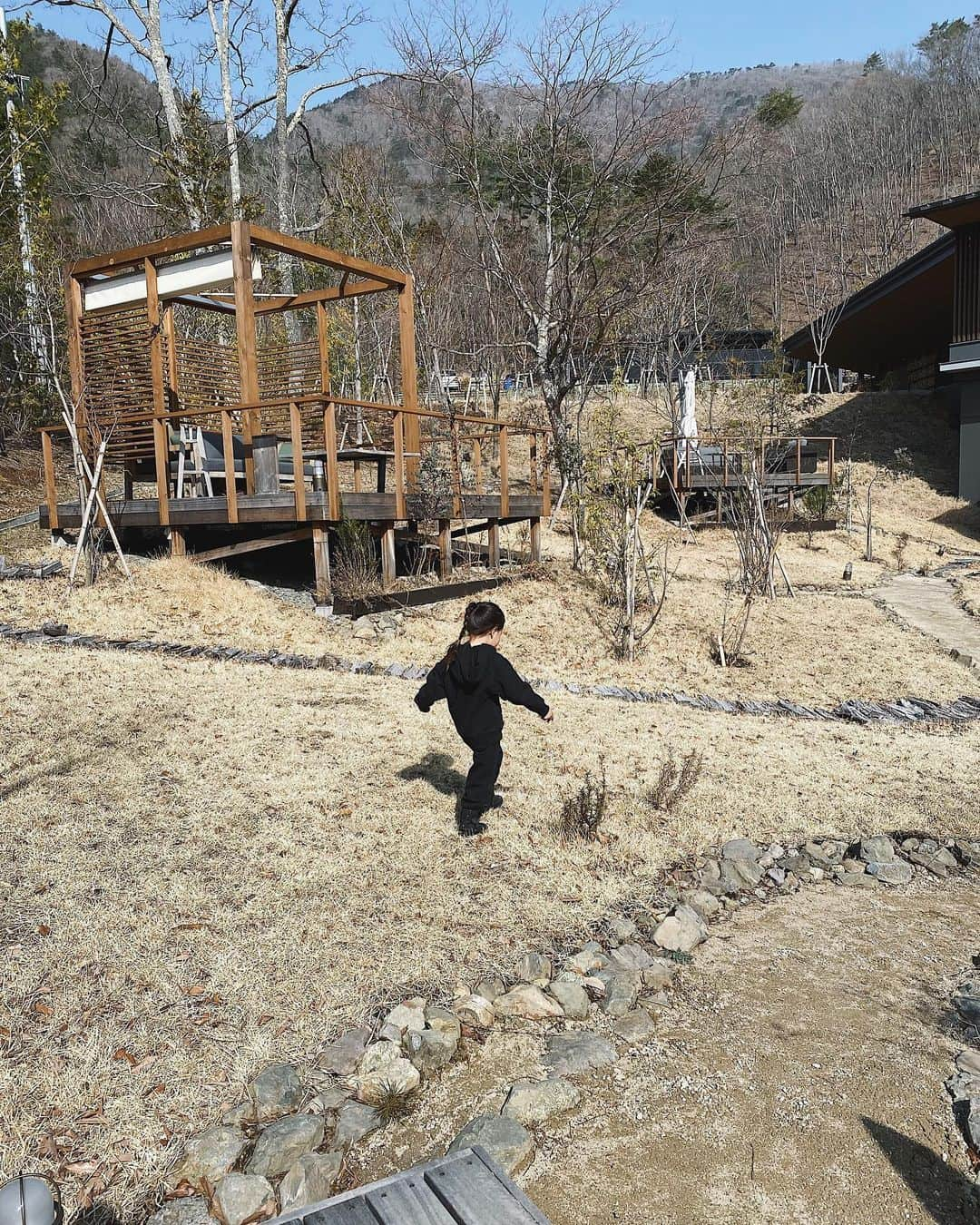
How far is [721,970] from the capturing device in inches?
132

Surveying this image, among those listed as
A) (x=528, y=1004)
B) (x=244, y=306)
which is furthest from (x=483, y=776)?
(x=244, y=306)

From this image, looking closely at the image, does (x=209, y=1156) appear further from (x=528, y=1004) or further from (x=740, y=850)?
(x=740, y=850)

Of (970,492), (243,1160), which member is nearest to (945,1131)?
(243,1160)

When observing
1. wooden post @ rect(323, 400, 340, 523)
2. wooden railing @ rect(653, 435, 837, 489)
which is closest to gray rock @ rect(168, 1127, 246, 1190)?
wooden post @ rect(323, 400, 340, 523)

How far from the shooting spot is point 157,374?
10.0 meters

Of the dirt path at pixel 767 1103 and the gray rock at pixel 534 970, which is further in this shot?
the gray rock at pixel 534 970

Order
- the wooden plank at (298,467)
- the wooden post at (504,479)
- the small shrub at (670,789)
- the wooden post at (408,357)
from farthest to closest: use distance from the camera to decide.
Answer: the wooden post at (408,357), the wooden post at (504,479), the wooden plank at (298,467), the small shrub at (670,789)

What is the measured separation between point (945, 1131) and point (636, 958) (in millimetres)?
1156

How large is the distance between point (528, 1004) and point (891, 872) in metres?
2.15

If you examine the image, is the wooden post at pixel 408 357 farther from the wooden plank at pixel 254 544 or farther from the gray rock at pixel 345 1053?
the gray rock at pixel 345 1053

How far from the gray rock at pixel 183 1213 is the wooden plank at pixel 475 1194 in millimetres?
709

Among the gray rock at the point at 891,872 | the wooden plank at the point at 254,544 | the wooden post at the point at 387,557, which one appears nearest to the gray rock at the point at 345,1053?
the gray rock at the point at 891,872

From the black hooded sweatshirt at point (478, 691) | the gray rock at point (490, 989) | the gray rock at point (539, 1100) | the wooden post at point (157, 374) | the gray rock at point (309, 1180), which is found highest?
the wooden post at point (157, 374)

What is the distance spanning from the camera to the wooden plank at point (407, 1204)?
5.58ft
